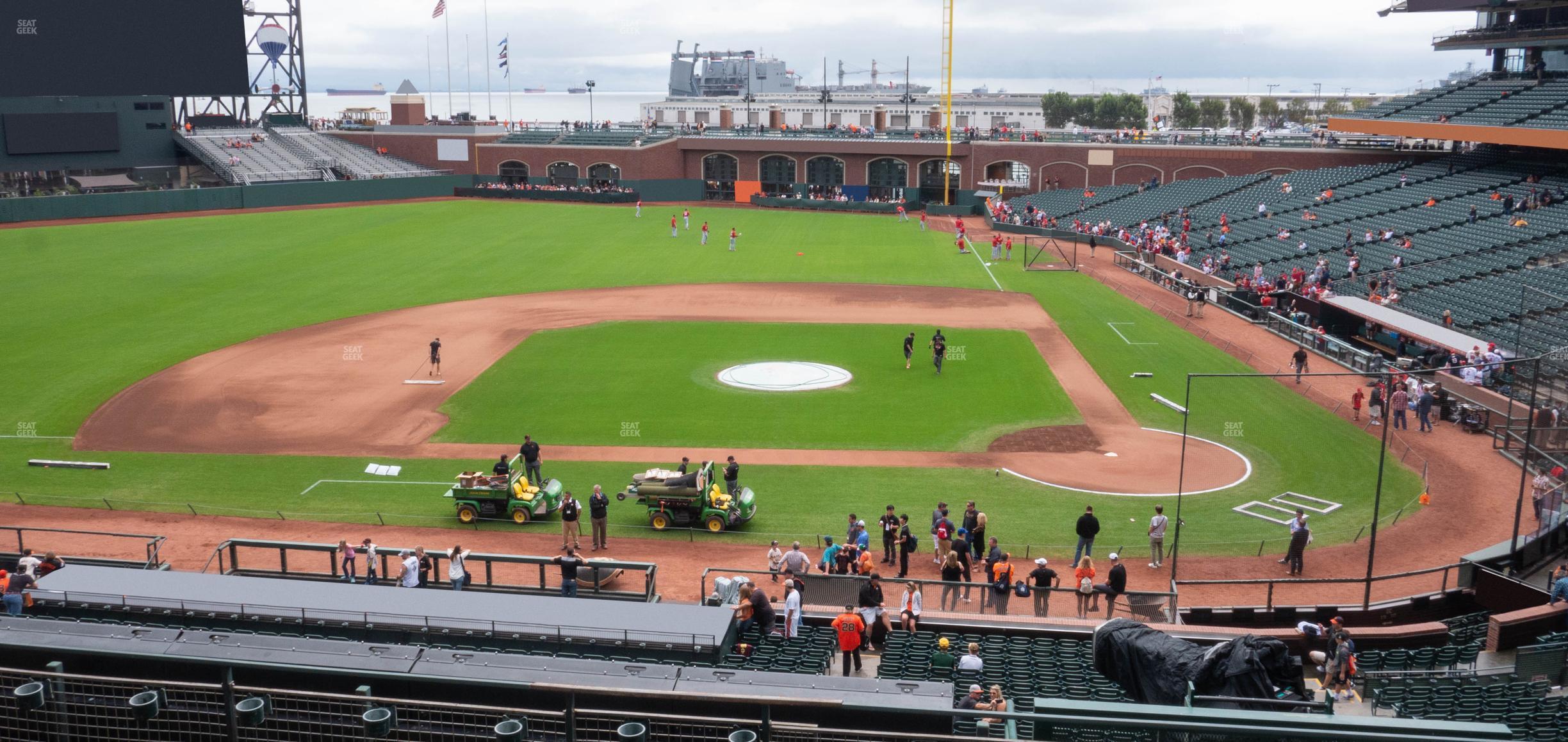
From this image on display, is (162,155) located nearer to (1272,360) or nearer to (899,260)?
(899,260)

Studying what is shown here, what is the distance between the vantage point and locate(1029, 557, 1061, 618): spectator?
1905 centimetres

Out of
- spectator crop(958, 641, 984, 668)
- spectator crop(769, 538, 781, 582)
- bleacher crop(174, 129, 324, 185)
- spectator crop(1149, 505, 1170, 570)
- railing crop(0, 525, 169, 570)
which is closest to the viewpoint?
spectator crop(958, 641, 984, 668)

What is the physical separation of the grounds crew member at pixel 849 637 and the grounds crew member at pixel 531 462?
11227 millimetres

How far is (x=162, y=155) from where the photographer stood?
8238 cm

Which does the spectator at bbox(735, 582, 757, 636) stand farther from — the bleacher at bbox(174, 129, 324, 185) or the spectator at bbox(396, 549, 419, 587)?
the bleacher at bbox(174, 129, 324, 185)

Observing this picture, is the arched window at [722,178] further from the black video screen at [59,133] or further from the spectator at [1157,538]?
the spectator at [1157,538]

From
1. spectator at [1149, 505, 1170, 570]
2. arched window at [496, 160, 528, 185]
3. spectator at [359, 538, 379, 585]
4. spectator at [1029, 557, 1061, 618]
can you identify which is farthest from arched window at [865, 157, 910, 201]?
spectator at [359, 538, 379, 585]

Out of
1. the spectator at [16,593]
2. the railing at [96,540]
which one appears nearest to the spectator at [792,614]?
the spectator at [16,593]

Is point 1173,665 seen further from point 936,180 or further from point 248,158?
point 248,158

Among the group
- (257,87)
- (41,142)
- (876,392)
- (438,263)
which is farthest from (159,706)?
(257,87)

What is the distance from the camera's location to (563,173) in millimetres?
95625

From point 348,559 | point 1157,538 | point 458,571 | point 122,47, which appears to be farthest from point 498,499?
point 122,47

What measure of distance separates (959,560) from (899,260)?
42.1 meters

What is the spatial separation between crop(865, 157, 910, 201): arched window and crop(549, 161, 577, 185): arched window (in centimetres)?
2494
